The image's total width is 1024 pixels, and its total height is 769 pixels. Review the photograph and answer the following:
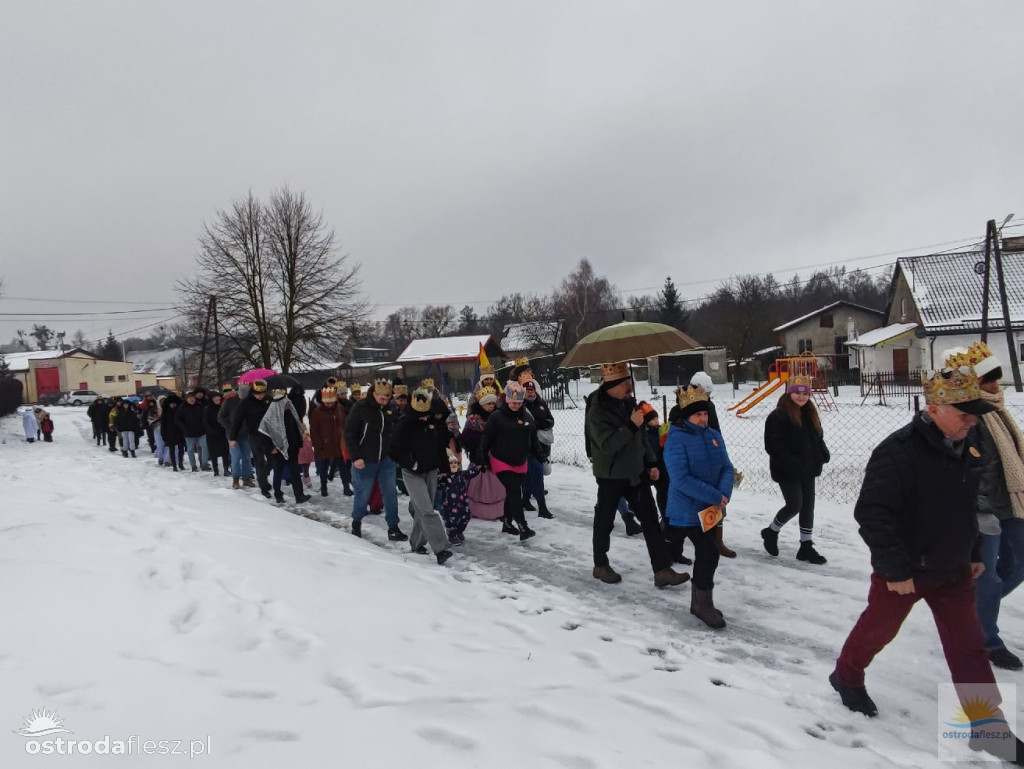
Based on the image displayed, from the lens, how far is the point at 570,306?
2260 inches

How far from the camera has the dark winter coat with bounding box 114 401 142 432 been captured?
16367mm

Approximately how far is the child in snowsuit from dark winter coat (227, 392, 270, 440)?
4065 millimetres

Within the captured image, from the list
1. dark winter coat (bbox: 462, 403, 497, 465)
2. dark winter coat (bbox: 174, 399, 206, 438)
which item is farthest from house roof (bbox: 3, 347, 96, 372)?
dark winter coat (bbox: 462, 403, 497, 465)

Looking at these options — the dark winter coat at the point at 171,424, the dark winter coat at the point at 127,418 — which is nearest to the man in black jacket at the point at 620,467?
the dark winter coat at the point at 171,424

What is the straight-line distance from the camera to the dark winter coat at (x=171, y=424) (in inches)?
506

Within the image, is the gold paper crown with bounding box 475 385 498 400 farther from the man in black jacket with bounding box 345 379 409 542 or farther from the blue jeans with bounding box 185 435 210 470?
the blue jeans with bounding box 185 435 210 470

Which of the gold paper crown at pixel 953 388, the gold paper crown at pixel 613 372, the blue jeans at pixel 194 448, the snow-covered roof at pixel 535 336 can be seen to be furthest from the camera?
the snow-covered roof at pixel 535 336

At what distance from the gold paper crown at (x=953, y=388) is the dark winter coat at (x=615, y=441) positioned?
240 cm

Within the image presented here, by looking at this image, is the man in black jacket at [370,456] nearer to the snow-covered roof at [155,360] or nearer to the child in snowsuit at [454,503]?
the child in snowsuit at [454,503]

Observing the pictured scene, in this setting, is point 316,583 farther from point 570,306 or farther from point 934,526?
point 570,306

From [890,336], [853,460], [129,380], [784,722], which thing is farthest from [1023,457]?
[129,380]

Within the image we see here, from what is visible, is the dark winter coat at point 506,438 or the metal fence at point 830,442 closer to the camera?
the dark winter coat at point 506,438

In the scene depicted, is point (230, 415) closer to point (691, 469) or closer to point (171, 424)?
point (171, 424)

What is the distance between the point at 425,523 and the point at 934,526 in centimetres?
433
